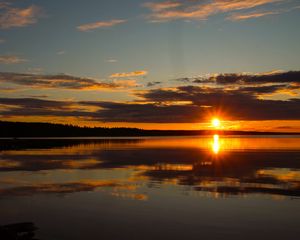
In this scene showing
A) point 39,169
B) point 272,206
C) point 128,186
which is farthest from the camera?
point 39,169

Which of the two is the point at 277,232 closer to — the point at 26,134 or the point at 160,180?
the point at 160,180

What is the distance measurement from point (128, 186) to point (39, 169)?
12.5 metres

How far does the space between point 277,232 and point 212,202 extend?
5559mm

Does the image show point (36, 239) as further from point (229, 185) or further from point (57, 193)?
point (229, 185)

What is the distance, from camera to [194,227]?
15594mm

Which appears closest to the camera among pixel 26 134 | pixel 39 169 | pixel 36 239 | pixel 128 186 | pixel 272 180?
pixel 36 239

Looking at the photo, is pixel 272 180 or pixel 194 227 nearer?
pixel 194 227

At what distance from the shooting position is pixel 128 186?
83.4ft

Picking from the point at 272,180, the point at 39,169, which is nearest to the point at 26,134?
the point at 39,169

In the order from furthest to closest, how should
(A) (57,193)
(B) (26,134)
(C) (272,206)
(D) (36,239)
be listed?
(B) (26,134), (A) (57,193), (C) (272,206), (D) (36,239)

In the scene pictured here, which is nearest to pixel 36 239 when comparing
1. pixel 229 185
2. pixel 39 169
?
pixel 229 185

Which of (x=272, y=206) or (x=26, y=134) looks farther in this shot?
(x=26, y=134)

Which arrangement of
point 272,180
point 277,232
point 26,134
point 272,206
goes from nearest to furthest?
1. point 277,232
2. point 272,206
3. point 272,180
4. point 26,134

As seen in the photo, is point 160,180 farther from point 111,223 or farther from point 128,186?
point 111,223
